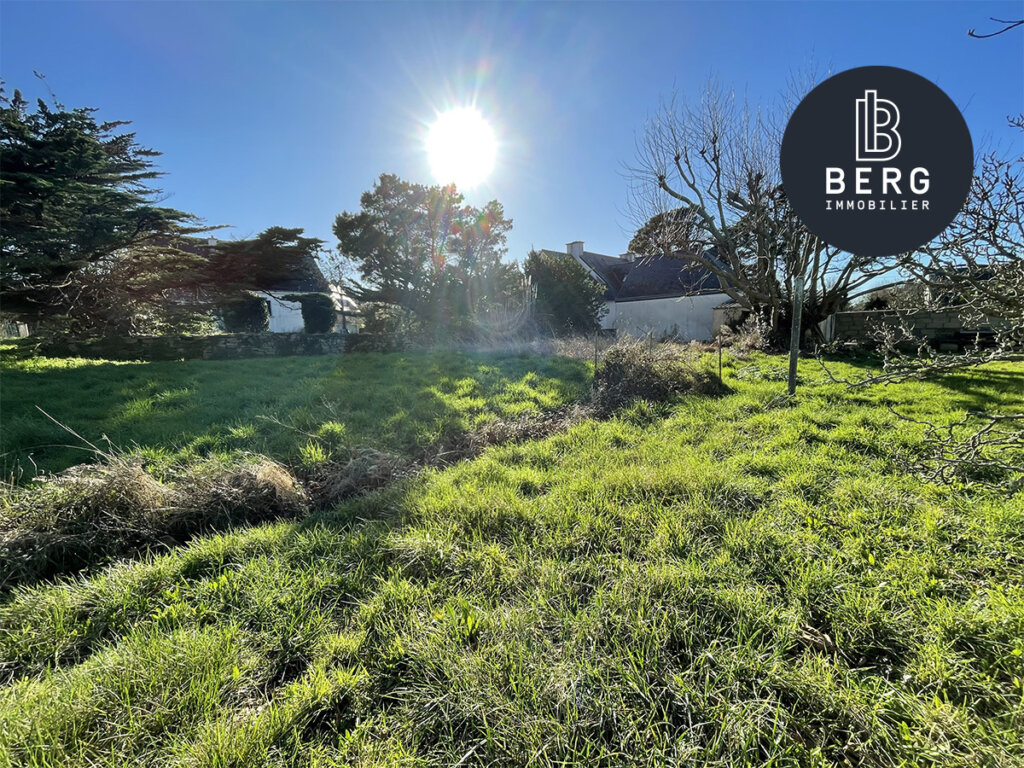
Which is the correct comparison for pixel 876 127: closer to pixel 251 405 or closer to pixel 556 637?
pixel 556 637

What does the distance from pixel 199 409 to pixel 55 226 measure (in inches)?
337

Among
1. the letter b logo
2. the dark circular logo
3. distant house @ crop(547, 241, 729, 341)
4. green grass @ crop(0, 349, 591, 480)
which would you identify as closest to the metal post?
the dark circular logo

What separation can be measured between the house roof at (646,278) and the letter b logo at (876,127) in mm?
13460

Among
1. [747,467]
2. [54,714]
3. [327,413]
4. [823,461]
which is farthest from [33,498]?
[823,461]

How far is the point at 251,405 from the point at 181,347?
24.5 ft

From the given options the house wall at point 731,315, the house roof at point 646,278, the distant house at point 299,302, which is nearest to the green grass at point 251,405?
the house wall at point 731,315

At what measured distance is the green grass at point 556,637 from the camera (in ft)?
4.04

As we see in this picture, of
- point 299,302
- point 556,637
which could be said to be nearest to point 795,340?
point 556,637

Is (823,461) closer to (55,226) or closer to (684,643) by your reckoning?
(684,643)

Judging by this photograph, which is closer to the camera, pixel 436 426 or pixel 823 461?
pixel 823 461

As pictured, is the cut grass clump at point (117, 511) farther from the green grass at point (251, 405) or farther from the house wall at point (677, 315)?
the house wall at point (677, 315)

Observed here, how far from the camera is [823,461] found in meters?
3.28

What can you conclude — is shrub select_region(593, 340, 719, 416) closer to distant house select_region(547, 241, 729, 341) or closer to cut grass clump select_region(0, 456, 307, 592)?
cut grass clump select_region(0, 456, 307, 592)

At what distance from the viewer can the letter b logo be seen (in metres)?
4.45
